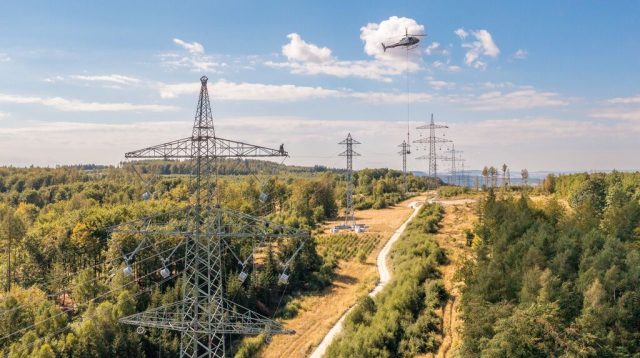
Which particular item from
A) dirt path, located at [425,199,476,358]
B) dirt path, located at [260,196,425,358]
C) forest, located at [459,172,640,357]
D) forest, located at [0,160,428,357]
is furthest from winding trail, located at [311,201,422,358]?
forest, located at [459,172,640,357]

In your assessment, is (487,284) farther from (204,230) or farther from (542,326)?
(204,230)

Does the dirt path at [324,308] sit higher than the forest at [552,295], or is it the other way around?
the forest at [552,295]

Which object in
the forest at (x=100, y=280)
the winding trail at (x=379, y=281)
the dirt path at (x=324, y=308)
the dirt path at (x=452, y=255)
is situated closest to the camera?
the dirt path at (x=452, y=255)

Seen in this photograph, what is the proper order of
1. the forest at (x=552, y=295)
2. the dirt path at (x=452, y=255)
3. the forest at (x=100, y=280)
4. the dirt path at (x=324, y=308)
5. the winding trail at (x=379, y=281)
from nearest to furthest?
the forest at (x=552, y=295) < the dirt path at (x=452, y=255) < the forest at (x=100, y=280) < the winding trail at (x=379, y=281) < the dirt path at (x=324, y=308)

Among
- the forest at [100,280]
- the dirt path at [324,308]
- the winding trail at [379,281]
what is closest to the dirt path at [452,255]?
the winding trail at [379,281]

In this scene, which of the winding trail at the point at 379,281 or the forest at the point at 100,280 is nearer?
the forest at the point at 100,280

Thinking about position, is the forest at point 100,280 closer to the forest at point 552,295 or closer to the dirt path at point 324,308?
the dirt path at point 324,308

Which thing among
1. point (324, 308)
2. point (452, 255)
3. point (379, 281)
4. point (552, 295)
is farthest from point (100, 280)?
point (552, 295)
